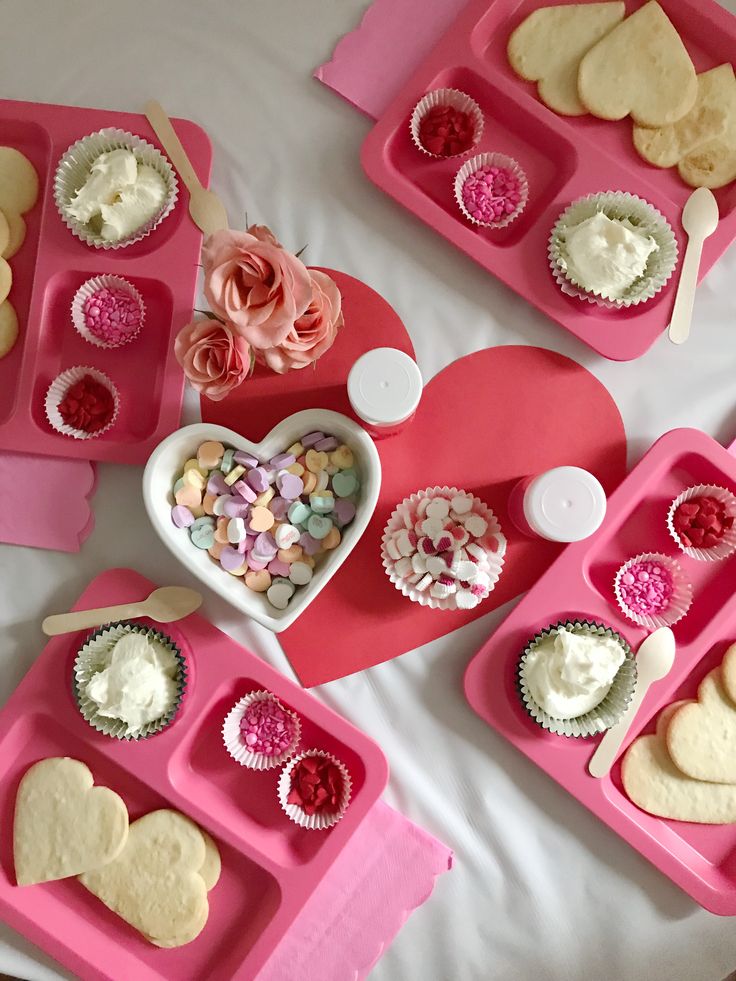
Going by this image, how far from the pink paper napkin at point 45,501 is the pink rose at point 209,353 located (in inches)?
9.5

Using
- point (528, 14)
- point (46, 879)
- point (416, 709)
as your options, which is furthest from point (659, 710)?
point (528, 14)

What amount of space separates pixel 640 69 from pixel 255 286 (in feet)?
1.83

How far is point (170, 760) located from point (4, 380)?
48cm

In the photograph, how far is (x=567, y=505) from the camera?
0.85 meters

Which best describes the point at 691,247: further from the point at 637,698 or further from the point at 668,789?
the point at 668,789

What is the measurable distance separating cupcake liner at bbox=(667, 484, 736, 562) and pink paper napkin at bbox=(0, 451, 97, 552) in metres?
0.66

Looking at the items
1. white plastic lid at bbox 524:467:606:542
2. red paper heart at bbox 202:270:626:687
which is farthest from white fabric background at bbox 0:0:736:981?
white plastic lid at bbox 524:467:606:542

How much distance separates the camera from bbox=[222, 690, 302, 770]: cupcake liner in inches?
35.1

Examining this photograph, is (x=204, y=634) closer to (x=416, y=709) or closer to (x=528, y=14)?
(x=416, y=709)

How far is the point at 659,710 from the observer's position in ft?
2.97

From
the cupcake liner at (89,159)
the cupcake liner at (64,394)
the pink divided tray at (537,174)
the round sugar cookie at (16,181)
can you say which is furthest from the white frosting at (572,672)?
the round sugar cookie at (16,181)

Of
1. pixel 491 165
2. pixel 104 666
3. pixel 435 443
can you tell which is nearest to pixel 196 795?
pixel 104 666

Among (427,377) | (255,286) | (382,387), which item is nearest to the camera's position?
(255,286)

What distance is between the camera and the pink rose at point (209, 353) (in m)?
0.74
